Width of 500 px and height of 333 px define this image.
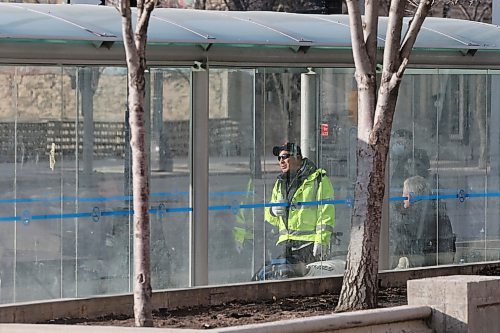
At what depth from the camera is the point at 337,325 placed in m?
8.81

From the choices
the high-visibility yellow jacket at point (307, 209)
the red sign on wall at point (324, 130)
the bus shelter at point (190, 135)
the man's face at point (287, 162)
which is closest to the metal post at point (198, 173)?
the bus shelter at point (190, 135)

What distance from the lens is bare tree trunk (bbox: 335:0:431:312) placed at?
37.0 feet

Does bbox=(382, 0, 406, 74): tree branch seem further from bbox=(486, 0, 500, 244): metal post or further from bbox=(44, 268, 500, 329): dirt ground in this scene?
bbox=(486, 0, 500, 244): metal post

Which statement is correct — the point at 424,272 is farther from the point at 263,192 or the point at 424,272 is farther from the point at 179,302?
the point at 179,302

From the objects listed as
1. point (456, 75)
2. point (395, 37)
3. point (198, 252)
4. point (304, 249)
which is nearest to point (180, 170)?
point (198, 252)

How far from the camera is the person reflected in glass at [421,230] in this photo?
566 inches

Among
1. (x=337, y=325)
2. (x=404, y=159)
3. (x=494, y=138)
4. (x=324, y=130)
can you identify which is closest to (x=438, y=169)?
(x=404, y=159)

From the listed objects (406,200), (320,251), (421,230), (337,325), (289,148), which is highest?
(289,148)

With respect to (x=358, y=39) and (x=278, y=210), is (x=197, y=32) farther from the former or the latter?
(x=278, y=210)

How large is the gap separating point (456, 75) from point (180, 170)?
3910mm

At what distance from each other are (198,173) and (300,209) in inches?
56.6

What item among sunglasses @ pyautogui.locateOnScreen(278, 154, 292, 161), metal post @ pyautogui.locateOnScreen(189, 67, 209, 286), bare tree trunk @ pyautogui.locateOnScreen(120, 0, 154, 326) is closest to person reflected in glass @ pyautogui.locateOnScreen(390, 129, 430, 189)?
sunglasses @ pyautogui.locateOnScreen(278, 154, 292, 161)

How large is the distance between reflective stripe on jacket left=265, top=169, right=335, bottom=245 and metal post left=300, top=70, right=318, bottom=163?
0.26 m

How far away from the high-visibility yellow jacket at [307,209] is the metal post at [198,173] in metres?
0.92
